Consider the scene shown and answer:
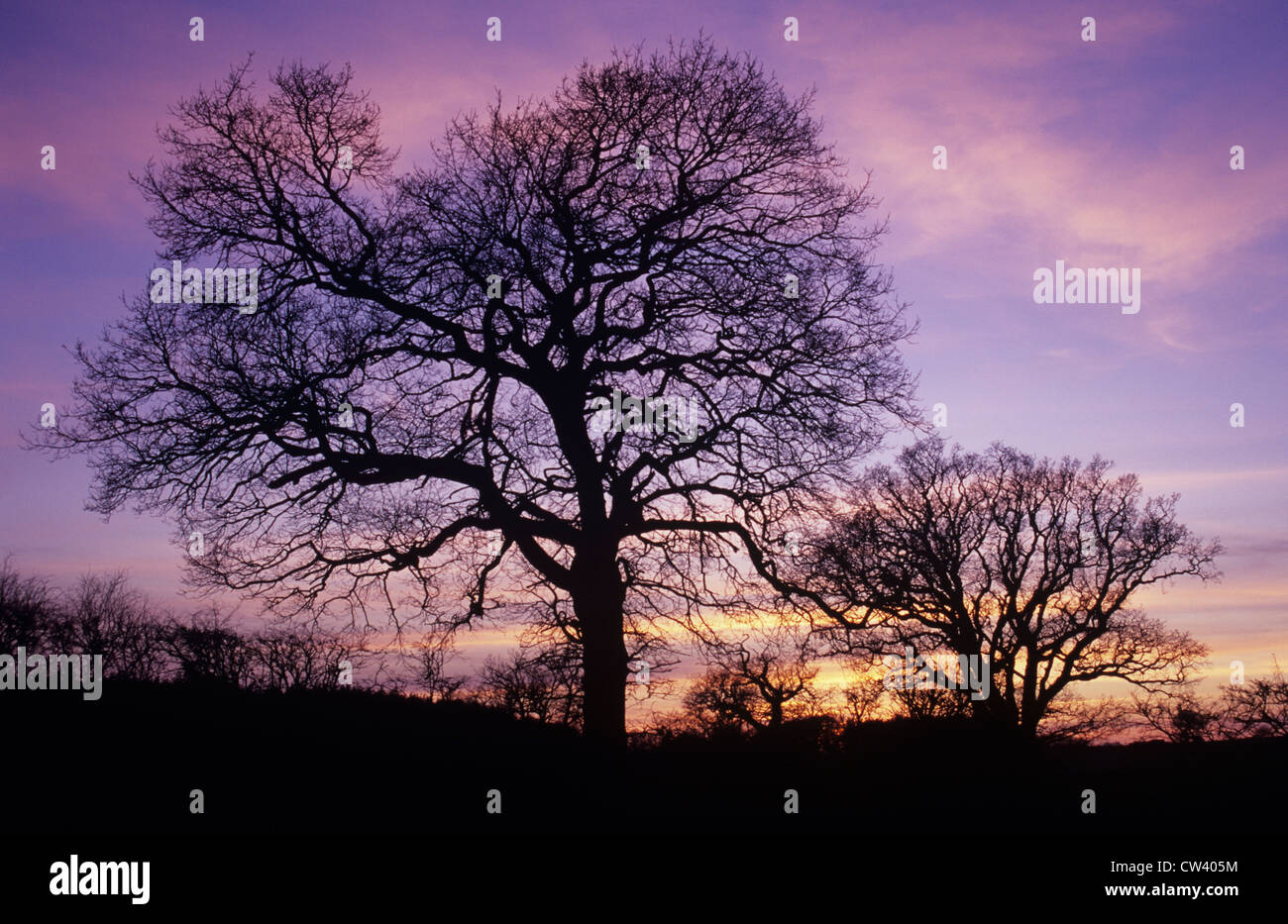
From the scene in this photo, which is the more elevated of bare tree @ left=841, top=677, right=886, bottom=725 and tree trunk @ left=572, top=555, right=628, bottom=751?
tree trunk @ left=572, top=555, right=628, bottom=751

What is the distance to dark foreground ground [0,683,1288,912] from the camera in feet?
31.2

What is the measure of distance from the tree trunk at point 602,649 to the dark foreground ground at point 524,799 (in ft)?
2.40

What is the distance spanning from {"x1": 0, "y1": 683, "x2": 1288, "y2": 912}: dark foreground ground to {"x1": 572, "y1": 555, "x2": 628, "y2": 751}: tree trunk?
2.40 feet

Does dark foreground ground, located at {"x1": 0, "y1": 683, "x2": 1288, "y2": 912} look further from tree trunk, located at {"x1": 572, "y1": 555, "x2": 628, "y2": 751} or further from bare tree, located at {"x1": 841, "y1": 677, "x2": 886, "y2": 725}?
bare tree, located at {"x1": 841, "y1": 677, "x2": 886, "y2": 725}

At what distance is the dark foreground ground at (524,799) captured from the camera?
952 cm

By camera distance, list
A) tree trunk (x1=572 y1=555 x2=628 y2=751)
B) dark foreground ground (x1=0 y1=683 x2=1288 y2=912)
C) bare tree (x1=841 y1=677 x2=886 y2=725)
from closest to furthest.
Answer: dark foreground ground (x1=0 y1=683 x2=1288 y2=912) → tree trunk (x1=572 y1=555 x2=628 y2=751) → bare tree (x1=841 y1=677 x2=886 y2=725)

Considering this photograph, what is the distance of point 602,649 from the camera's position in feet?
51.9

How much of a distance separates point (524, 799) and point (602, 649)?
13.6 ft

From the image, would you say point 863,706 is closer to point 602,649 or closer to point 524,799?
point 602,649

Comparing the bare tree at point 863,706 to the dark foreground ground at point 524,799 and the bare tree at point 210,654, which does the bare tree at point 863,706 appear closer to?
the dark foreground ground at point 524,799

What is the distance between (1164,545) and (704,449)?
952 inches

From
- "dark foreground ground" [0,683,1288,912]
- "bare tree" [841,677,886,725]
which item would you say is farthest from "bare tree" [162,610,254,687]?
"bare tree" [841,677,886,725]

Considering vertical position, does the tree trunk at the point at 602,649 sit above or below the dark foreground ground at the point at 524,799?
above

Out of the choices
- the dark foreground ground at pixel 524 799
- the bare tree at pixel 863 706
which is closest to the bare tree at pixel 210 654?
the dark foreground ground at pixel 524 799
